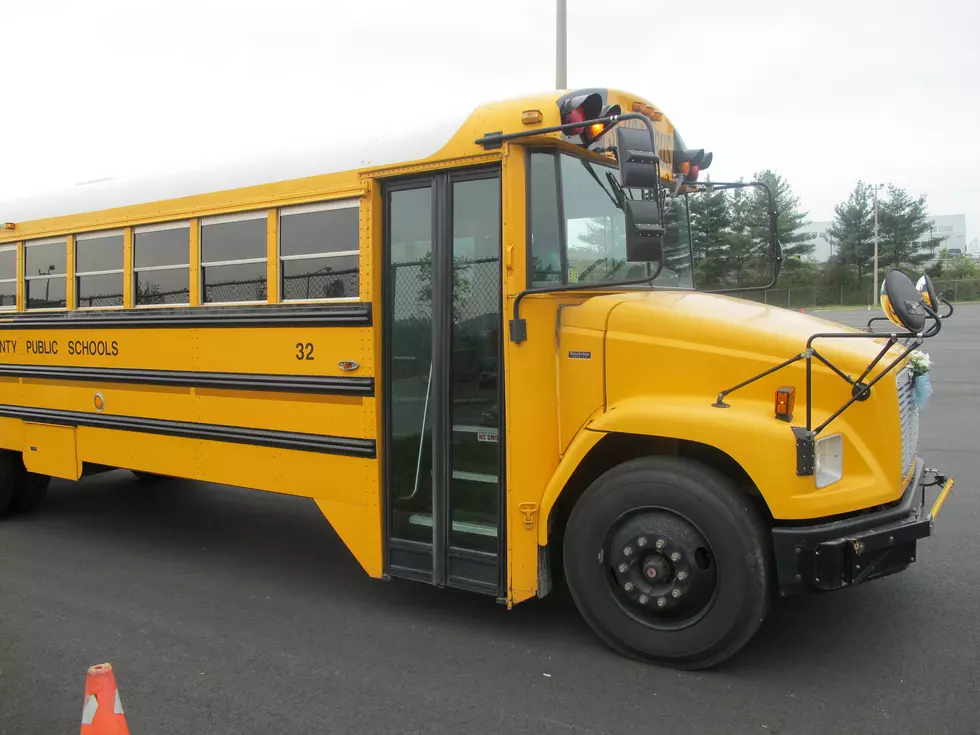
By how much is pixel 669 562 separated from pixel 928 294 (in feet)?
5.51

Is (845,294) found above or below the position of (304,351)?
above

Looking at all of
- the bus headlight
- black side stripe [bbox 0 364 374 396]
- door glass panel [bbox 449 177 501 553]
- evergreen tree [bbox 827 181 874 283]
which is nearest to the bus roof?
door glass panel [bbox 449 177 501 553]

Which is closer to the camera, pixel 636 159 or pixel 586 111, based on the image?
pixel 636 159

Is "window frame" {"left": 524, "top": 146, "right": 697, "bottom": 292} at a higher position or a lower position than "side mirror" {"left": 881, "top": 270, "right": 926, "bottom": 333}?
higher

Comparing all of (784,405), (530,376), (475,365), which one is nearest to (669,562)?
(784,405)

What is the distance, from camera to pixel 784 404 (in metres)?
3.28

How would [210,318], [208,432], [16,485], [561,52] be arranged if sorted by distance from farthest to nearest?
[561,52] < [16,485] < [208,432] < [210,318]

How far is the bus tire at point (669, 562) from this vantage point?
10.9ft

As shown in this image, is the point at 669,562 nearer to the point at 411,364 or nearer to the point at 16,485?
the point at 411,364

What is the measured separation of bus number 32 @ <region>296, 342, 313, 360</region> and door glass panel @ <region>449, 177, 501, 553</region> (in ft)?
3.01

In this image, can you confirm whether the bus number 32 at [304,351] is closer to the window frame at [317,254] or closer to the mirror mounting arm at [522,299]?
the window frame at [317,254]

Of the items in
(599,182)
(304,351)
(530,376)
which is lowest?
(530,376)

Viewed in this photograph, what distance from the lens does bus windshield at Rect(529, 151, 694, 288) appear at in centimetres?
377

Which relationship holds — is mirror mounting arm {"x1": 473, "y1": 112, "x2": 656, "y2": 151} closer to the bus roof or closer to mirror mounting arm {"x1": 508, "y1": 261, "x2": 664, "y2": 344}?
the bus roof
